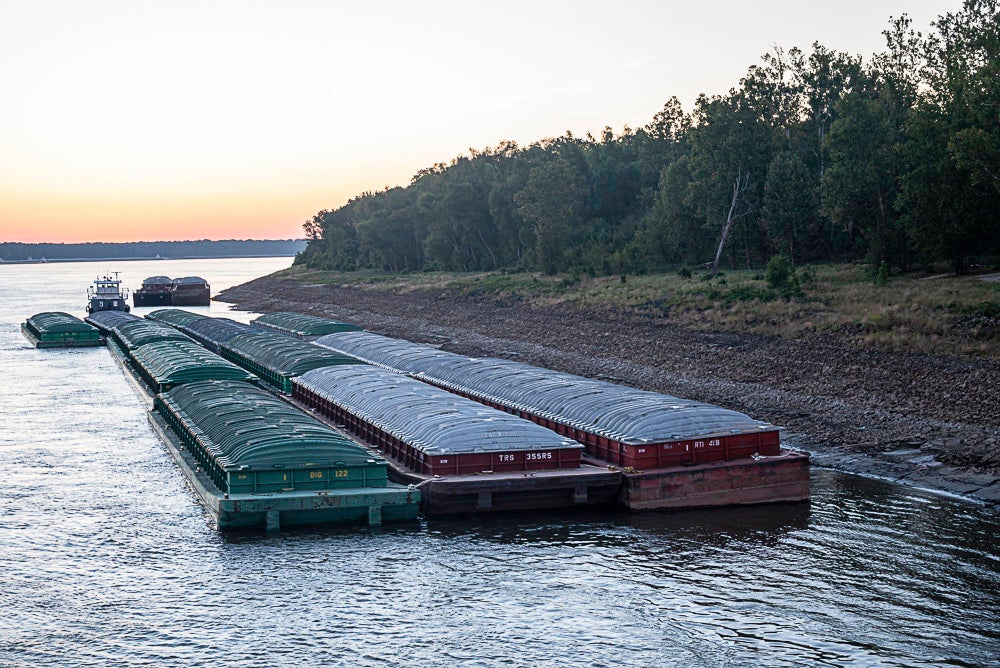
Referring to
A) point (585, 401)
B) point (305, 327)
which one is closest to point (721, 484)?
point (585, 401)

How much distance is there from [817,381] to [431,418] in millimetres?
24764

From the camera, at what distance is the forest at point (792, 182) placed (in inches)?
2621

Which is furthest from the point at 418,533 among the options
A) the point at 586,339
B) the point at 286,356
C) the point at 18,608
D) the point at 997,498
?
the point at 586,339

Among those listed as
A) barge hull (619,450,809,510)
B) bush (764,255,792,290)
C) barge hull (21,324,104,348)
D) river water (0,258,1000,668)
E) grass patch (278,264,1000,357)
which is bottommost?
river water (0,258,1000,668)

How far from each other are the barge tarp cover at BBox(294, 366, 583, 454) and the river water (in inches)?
90.0

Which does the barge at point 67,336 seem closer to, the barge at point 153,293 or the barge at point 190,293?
the barge at point 153,293

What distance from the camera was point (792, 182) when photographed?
88.1 m

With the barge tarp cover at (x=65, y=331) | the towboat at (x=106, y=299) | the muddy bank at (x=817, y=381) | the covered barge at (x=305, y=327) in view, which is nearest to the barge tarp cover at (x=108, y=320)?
the barge tarp cover at (x=65, y=331)

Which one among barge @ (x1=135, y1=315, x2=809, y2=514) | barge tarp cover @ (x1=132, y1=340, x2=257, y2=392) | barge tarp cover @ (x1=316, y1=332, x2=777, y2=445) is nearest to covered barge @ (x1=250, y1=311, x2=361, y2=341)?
barge tarp cover @ (x1=132, y1=340, x2=257, y2=392)

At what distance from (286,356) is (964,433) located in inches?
1322

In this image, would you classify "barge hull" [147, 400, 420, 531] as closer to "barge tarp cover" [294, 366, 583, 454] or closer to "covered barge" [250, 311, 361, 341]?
"barge tarp cover" [294, 366, 583, 454]

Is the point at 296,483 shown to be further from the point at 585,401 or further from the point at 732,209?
the point at 732,209

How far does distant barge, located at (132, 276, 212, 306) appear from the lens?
164500 mm

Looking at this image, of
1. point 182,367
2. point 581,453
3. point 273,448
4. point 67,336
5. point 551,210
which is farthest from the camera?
point 551,210
